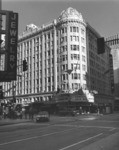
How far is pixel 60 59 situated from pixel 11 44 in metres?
43.8

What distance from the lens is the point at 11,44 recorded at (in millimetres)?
34656

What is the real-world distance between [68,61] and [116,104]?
42.9 meters

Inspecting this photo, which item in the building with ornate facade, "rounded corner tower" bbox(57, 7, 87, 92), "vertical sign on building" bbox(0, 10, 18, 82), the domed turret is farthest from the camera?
the domed turret

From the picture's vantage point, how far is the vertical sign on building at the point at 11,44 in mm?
34378

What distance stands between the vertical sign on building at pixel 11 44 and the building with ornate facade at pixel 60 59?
38399 millimetres

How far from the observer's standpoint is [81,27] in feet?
259

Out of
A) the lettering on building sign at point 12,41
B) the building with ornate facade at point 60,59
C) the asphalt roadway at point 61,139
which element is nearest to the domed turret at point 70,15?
the building with ornate facade at point 60,59

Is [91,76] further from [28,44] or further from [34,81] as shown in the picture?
[28,44]

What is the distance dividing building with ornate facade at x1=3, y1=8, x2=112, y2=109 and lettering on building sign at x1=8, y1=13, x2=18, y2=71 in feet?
126

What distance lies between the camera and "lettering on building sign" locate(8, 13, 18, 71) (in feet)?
113

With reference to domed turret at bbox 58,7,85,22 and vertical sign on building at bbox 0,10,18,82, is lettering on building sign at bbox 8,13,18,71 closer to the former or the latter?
vertical sign on building at bbox 0,10,18,82

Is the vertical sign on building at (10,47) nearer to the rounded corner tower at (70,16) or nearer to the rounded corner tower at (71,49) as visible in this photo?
the rounded corner tower at (71,49)

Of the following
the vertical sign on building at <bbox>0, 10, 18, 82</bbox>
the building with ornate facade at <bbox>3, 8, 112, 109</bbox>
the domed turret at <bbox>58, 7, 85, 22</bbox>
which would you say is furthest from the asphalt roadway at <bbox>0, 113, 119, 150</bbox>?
the domed turret at <bbox>58, 7, 85, 22</bbox>

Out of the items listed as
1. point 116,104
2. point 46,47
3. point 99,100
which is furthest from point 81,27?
point 116,104
